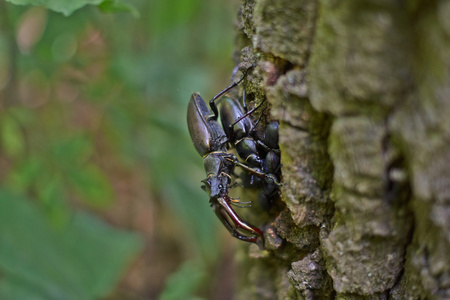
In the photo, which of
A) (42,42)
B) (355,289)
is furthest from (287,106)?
(42,42)

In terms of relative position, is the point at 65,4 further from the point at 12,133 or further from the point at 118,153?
the point at 118,153

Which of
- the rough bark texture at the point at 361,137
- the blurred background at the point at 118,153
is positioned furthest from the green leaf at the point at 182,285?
the rough bark texture at the point at 361,137

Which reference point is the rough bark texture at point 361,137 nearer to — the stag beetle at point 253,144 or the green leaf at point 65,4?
the stag beetle at point 253,144

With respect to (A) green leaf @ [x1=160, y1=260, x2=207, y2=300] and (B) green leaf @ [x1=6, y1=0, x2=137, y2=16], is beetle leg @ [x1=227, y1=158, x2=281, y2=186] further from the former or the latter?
(B) green leaf @ [x1=6, y1=0, x2=137, y2=16]

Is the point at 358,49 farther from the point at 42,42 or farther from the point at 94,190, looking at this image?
the point at 94,190

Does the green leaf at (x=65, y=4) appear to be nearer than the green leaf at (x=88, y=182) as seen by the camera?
→ Yes

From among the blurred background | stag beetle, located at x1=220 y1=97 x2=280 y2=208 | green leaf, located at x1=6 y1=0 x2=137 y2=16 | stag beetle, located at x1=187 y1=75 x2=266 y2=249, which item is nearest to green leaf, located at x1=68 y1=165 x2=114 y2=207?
the blurred background

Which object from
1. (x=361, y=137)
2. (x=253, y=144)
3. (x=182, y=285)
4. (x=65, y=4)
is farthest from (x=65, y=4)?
(x=182, y=285)
